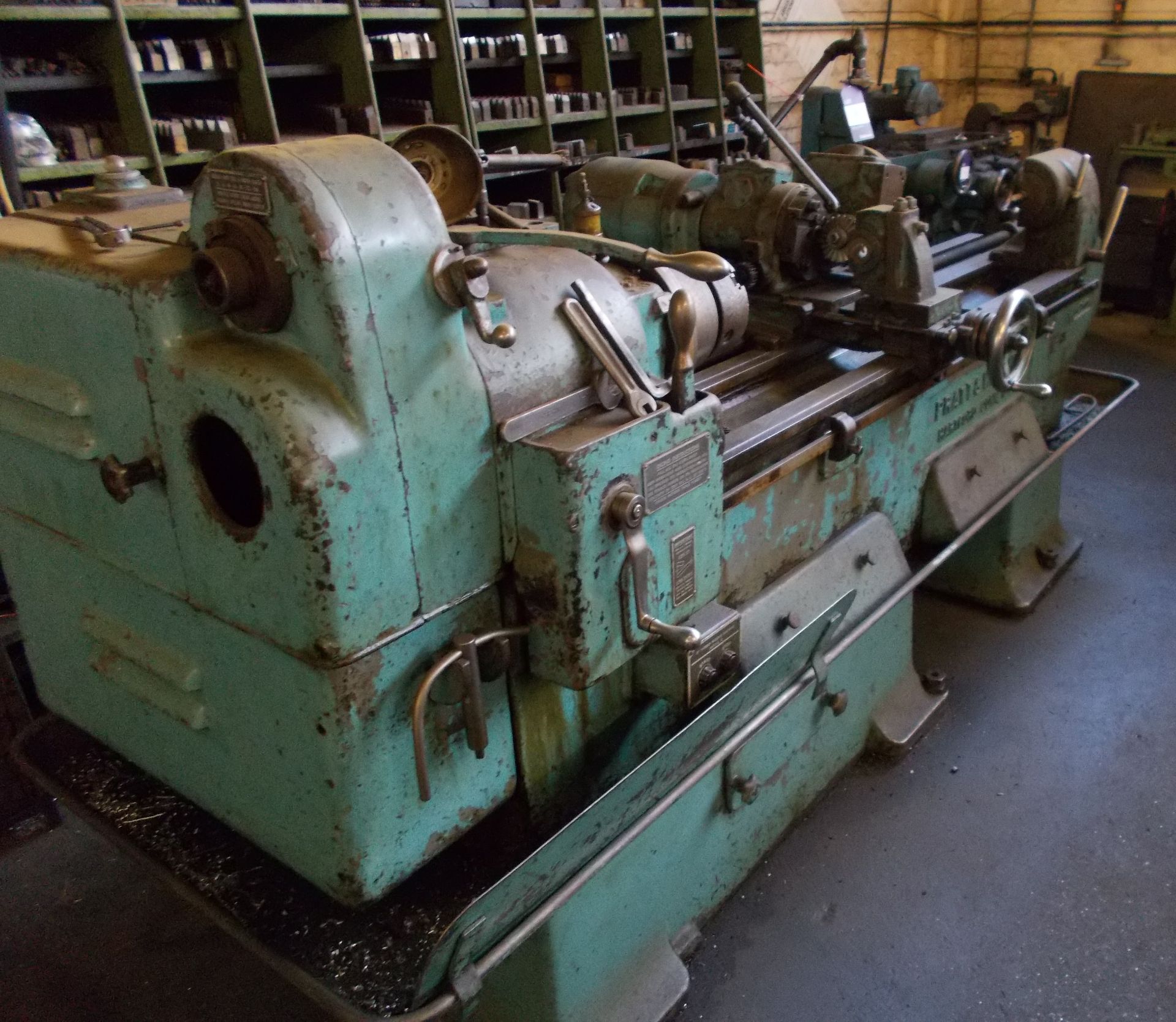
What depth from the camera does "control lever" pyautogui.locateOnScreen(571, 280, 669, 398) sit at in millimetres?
1090

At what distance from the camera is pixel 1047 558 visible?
2.59 metres

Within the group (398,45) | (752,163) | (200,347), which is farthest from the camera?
(398,45)

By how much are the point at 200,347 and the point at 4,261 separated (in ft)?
1.05

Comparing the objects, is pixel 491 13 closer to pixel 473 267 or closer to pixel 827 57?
pixel 827 57

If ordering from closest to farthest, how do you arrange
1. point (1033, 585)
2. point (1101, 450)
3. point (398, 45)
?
point (1033, 585) → point (398, 45) → point (1101, 450)

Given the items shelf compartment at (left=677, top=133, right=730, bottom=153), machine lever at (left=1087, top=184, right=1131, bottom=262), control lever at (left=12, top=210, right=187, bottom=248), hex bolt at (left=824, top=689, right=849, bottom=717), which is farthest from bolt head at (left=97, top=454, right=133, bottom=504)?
shelf compartment at (left=677, top=133, right=730, bottom=153)

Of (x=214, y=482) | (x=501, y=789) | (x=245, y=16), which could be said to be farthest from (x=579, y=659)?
(x=245, y=16)

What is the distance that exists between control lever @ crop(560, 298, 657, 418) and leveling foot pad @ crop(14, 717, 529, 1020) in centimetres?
53

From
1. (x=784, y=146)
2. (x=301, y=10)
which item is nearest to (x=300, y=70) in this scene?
(x=301, y=10)

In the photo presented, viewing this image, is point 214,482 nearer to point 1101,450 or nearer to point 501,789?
point 501,789

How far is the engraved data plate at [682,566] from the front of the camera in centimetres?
113

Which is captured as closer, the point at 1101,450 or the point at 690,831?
the point at 690,831

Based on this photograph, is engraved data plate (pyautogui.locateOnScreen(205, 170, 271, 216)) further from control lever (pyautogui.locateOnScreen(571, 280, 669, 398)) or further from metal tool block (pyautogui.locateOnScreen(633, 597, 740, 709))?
metal tool block (pyautogui.locateOnScreen(633, 597, 740, 709))

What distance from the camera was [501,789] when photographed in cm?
117
